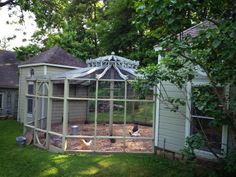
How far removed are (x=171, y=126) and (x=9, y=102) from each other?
1462 centimetres

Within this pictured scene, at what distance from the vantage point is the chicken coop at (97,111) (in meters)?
9.02

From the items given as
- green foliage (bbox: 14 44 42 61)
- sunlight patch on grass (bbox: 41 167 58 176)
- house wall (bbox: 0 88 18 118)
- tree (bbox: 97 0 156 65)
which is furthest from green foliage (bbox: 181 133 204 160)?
green foliage (bbox: 14 44 42 61)

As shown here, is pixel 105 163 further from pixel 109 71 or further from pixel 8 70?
pixel 8 70

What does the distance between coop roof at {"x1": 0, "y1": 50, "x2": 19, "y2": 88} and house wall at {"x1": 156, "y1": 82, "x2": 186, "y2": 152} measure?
14.3 m

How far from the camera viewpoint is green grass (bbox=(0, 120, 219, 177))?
716 cm

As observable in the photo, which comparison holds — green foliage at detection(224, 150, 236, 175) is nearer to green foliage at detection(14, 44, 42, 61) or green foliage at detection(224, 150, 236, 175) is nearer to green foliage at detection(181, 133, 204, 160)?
green foliage at detection(181, 133, 204, 160)

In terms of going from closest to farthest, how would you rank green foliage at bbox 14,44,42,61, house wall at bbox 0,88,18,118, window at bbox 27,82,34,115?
window at bbox 27,82,34,115 < house wall at bbox 0,88,18,118 < green foliage at bbox 14,44,42,61

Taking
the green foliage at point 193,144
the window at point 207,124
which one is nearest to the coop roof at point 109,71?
the window at point 207,124

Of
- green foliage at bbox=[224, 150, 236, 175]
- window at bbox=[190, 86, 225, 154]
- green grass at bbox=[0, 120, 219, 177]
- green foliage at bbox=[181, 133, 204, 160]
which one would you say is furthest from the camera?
green grass at bbox=[0, 120, 219, 177]

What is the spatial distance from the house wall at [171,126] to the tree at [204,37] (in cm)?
204

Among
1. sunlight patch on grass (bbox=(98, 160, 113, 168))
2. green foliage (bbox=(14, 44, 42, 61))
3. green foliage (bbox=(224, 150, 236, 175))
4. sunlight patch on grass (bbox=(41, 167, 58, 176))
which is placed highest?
green foliage (bbox=(14, 44, 42, 61))

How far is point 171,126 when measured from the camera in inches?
333

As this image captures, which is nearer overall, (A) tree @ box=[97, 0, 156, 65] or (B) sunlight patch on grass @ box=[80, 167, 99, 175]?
(B) sunlight patch on grass @ box=[80, 167, 99, 175]

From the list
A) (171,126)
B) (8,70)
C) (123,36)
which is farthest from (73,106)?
(8,70)
